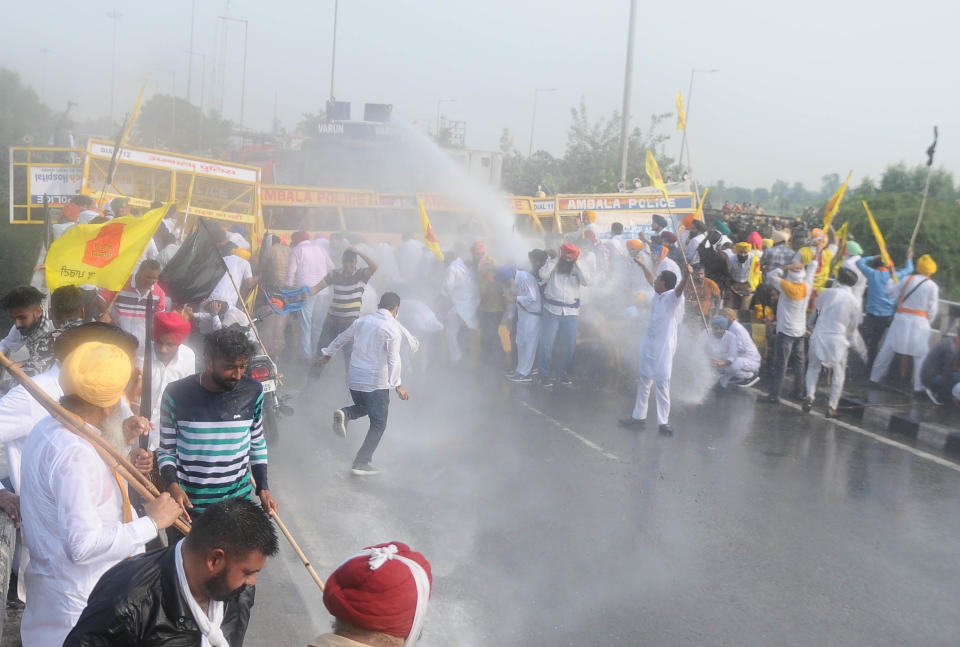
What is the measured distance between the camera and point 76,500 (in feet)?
9.78

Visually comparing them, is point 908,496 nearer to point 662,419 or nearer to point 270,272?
point 662,419

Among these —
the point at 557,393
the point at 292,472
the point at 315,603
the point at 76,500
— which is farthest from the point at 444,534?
the point at 557,393

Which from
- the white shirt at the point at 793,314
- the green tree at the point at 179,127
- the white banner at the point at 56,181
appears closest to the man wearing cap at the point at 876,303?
the white shirt at the point at 793,314

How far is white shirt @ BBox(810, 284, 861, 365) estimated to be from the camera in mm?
10656

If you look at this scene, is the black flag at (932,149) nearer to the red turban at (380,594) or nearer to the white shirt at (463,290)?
the white shirt at (463,290)

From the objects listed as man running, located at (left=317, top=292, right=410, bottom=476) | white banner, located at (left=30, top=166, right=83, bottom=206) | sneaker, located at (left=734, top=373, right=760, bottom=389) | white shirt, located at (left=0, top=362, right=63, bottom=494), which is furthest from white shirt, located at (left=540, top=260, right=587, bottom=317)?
white banner, located at (left=30, top=166, right=83, bottom=206)

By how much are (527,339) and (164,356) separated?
23.7 feet

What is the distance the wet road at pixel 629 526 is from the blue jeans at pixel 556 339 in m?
1.57

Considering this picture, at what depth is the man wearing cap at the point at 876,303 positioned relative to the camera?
12.5 meters

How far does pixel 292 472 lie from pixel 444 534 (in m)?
1.90

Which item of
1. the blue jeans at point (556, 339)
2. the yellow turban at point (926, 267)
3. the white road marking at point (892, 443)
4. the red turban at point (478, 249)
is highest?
the yellow turban at point (926, 267)

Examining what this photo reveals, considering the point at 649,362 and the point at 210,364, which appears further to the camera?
the point at 649,362

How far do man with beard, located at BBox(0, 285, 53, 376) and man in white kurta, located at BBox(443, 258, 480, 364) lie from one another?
7.40 metres

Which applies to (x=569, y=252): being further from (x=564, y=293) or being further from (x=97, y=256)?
(x=97, y=256)
